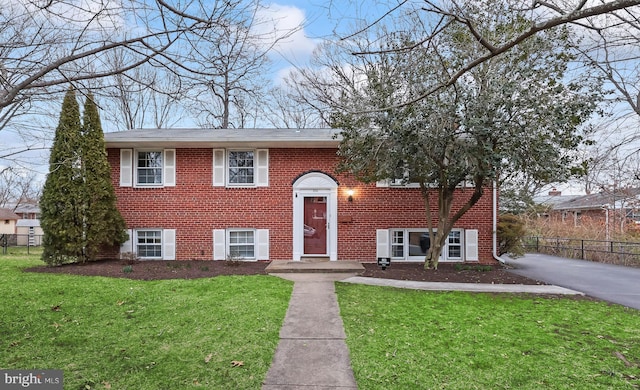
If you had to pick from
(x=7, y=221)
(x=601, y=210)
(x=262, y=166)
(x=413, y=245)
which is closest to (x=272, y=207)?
(x=262, y=166)

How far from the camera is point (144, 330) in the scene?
4887mm

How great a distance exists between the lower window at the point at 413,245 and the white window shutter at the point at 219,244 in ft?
18.0

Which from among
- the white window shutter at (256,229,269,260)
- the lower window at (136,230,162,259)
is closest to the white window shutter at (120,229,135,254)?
the lower window at (136,230,162,259)

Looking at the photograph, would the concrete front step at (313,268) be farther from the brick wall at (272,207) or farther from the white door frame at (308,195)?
the brick wall at (272,207)

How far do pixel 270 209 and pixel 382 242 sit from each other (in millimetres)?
3770

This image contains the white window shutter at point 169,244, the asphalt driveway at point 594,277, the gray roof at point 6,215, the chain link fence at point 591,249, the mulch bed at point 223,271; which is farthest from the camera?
the gray roof at point 6,215

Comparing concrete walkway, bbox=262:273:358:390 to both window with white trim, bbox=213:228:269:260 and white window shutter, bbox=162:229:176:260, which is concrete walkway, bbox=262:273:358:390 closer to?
window with white trim, bbox=213:228:269:260

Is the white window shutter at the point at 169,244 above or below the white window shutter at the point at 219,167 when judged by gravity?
below

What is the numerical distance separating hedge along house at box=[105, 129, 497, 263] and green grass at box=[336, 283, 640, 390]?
4.37m

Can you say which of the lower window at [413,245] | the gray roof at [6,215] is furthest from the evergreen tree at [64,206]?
the gray roof at [6,215]

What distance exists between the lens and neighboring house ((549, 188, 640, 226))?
24.7ft

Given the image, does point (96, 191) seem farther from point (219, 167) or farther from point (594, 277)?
point (594, 277)

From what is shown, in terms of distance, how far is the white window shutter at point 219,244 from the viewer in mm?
11219

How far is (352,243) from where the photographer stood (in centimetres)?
1116
